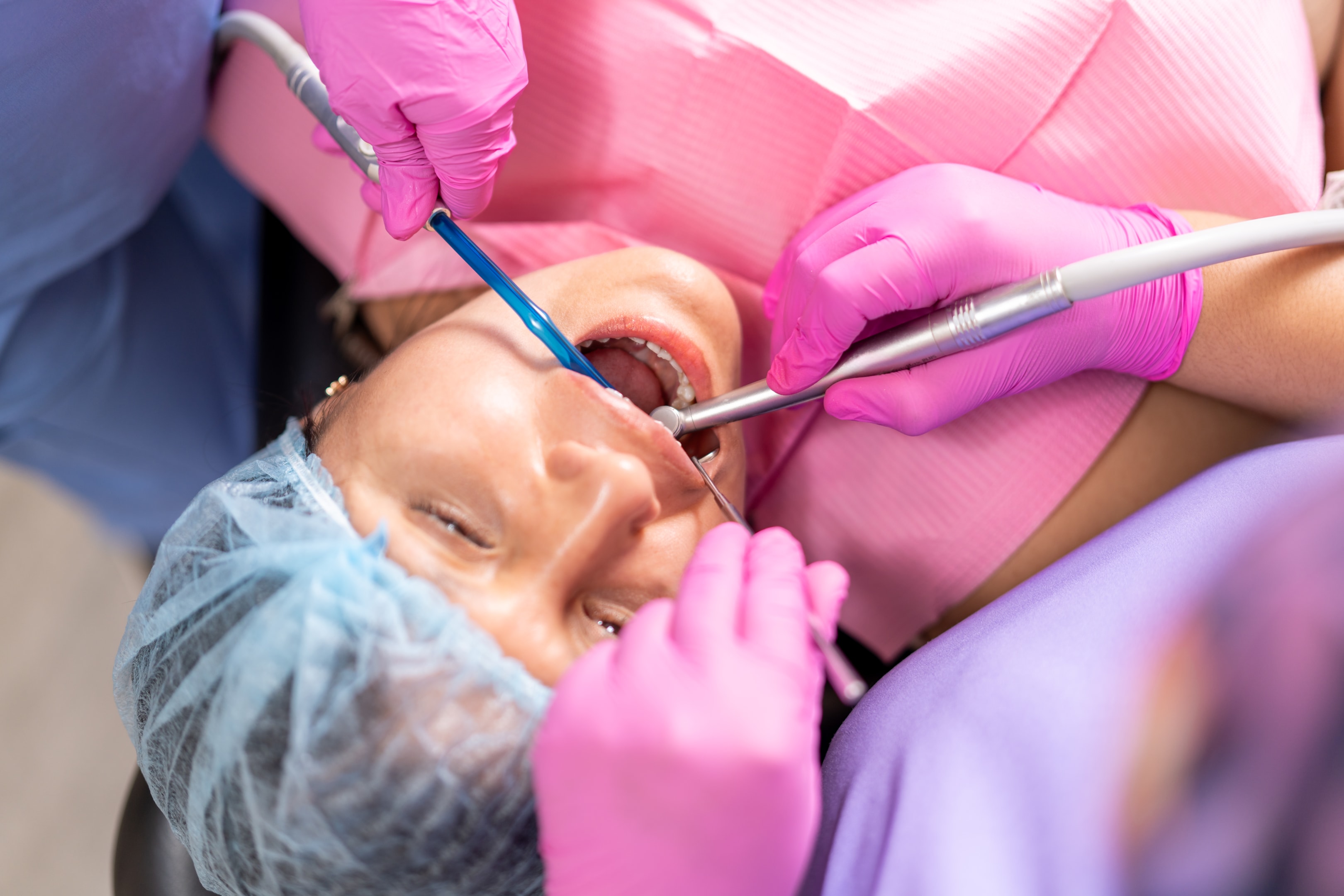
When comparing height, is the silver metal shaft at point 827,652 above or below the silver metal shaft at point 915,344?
below

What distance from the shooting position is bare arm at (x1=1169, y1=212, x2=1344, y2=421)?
857mm

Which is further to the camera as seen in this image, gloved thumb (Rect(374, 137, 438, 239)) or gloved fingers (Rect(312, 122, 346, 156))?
gloved fingers (Rect(312, 122, 346, 156))

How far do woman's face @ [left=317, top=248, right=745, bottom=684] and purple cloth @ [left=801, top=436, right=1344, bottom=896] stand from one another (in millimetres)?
273

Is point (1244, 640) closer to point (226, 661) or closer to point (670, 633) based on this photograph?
point (670, 633)

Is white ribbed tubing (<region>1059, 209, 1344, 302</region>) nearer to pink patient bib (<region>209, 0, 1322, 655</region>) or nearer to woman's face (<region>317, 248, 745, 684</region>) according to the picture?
pink patient bib (<region>209, 0, 1322, 655</region>)

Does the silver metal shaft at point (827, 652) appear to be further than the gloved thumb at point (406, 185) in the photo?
No

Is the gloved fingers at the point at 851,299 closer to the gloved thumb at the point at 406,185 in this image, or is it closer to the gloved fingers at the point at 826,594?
the gloved fingers at the point at 826,594

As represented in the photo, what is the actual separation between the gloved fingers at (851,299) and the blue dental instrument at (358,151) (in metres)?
0.21

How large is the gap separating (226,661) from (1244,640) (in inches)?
31.8

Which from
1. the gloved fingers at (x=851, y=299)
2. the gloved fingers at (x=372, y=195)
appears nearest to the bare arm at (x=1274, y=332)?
the gloved fingers at (x=851, y=299)

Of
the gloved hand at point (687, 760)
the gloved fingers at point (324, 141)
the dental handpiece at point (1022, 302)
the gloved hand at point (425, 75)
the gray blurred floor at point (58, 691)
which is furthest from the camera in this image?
the gray blurred floor at point (58, 691)

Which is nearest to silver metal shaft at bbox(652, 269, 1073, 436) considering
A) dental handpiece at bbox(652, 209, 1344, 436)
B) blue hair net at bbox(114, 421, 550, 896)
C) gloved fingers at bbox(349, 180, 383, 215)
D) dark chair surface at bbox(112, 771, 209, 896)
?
dental handpiece at bbox(652, 209, 1344, 436)

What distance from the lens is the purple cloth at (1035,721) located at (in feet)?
2.35

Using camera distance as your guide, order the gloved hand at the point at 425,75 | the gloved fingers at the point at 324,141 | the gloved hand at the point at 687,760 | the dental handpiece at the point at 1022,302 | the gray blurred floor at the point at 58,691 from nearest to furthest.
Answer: the gloved hand at the point at 687,760, the dental handpiece at the point at 1022,302, the gloved hand at the point at 425,75, the gloved fingers at the point at 324,141, the gray blurred floor at the point at 58,691
